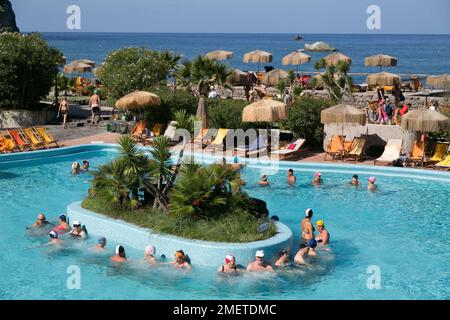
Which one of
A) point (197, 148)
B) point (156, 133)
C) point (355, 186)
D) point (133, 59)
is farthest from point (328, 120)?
point (133, 59)

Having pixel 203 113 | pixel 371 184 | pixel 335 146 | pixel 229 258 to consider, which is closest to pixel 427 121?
pixel 371 184

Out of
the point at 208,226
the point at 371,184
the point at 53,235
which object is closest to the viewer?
the point at 208,226

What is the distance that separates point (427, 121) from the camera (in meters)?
16.5

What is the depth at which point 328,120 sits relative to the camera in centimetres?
1761

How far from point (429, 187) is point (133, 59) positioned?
12.3 metres

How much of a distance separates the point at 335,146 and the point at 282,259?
28.1 feet

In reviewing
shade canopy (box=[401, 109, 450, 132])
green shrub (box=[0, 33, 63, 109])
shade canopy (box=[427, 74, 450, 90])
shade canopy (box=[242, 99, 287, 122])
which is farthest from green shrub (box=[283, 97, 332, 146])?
green shrub (box=[0, 33, 63, 109])

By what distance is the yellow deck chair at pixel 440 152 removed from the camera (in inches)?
675

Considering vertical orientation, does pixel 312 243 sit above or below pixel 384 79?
below

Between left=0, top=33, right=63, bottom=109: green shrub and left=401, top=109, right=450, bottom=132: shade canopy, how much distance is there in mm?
13714

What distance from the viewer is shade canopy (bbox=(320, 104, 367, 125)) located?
17.2 metres

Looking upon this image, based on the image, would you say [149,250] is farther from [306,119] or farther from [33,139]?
[33,139]

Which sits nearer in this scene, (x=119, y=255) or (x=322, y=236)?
(x=119, y=255)
